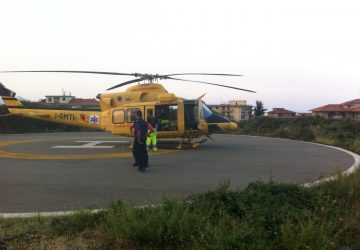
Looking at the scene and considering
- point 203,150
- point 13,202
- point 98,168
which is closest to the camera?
point 13,202

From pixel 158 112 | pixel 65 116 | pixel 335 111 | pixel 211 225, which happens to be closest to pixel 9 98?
pixel 65 116

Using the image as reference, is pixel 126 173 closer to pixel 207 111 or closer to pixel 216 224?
pixel 216 224

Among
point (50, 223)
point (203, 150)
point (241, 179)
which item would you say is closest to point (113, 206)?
point (50, 223)

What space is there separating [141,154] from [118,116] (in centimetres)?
651

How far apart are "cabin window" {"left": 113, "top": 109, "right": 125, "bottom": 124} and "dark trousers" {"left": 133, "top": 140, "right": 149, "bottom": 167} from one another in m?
5.92

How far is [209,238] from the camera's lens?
4.50 meters

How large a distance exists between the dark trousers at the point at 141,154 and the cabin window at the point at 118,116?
5.92 meters

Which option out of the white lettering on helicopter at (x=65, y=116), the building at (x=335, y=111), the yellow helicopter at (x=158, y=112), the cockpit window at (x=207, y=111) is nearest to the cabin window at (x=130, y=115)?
the yellow helicopter at (x=158, y=112)

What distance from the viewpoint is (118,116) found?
17.0m

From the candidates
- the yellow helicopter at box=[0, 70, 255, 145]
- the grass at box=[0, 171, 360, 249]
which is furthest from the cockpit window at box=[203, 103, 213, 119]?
the grass at box=[0, 171, 360, 249]

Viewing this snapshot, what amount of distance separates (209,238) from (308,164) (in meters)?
8.15

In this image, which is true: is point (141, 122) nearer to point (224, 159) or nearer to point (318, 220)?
point (224, 159)

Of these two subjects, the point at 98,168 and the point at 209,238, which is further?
the point at 98,168

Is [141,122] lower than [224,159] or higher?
higher
